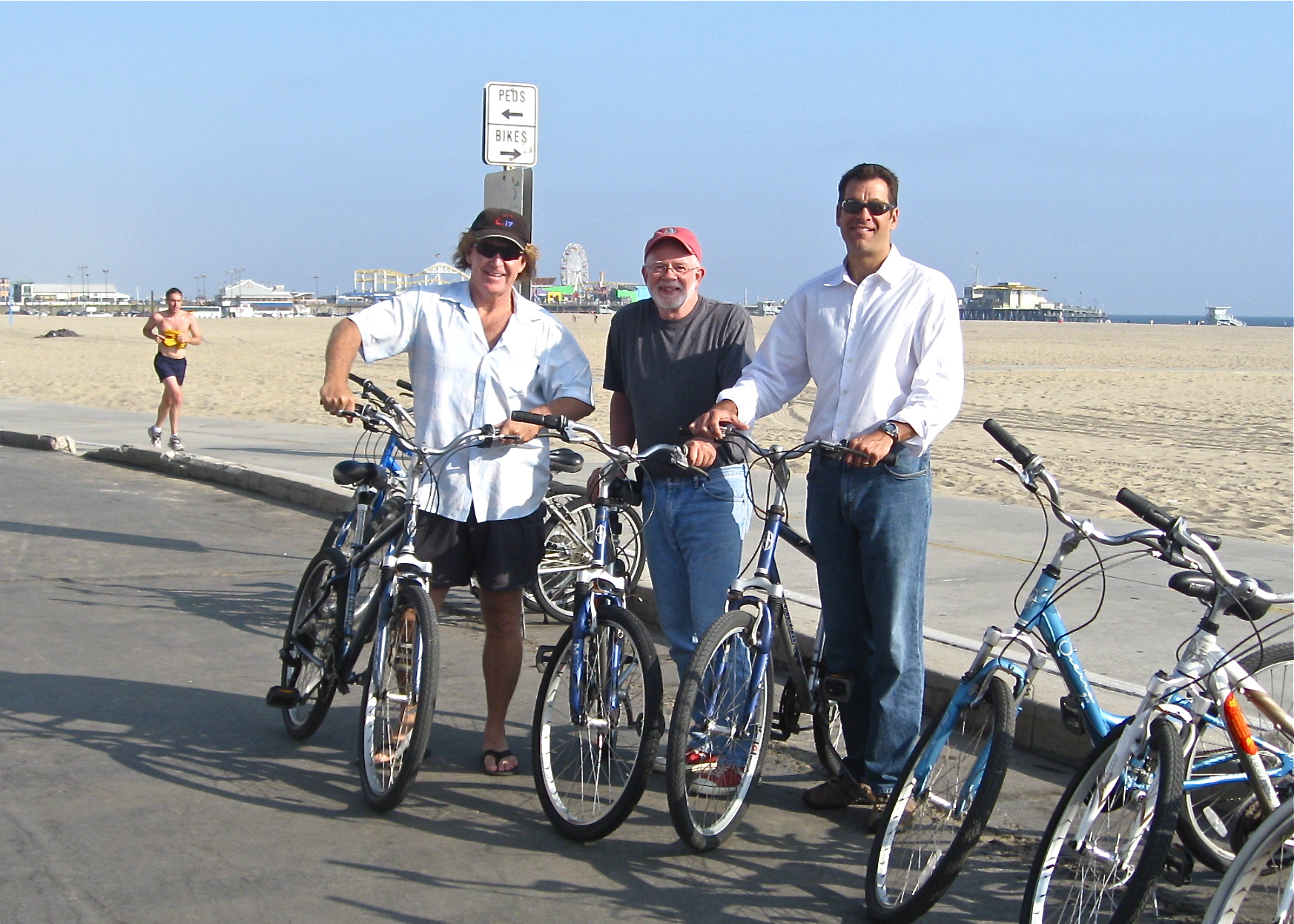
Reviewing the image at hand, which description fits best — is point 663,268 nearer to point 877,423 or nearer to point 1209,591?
point 877,423

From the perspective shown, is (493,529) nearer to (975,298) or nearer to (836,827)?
(836,827)

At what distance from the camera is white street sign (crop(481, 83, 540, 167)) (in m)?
9.02

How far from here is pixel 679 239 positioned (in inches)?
193

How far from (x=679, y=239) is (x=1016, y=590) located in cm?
402

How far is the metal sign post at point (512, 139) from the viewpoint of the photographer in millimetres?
9016

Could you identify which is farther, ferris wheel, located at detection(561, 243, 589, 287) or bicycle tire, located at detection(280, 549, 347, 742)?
ferris wheel, located at detection(561, 243, 589, 287)

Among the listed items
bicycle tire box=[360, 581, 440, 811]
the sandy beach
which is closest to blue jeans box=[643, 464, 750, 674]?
bicycle tire box=[360, 581, 440, 811]

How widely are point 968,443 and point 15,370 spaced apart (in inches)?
945

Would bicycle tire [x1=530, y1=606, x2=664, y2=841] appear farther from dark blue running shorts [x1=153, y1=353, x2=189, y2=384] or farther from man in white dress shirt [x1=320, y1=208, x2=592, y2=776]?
dark blue running shorts [x1=153, y1=353, x2=189, y2=384]

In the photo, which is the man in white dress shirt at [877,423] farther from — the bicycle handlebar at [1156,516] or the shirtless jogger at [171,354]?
the shirtless jogger at [171,354]

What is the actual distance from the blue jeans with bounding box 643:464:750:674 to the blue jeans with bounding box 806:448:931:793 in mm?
353

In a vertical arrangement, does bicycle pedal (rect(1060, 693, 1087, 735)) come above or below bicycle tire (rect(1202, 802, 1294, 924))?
above

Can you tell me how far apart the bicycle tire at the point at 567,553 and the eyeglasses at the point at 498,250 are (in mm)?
2785

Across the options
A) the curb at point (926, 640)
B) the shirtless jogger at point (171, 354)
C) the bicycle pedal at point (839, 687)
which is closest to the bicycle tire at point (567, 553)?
the curb at point (926, 640)
